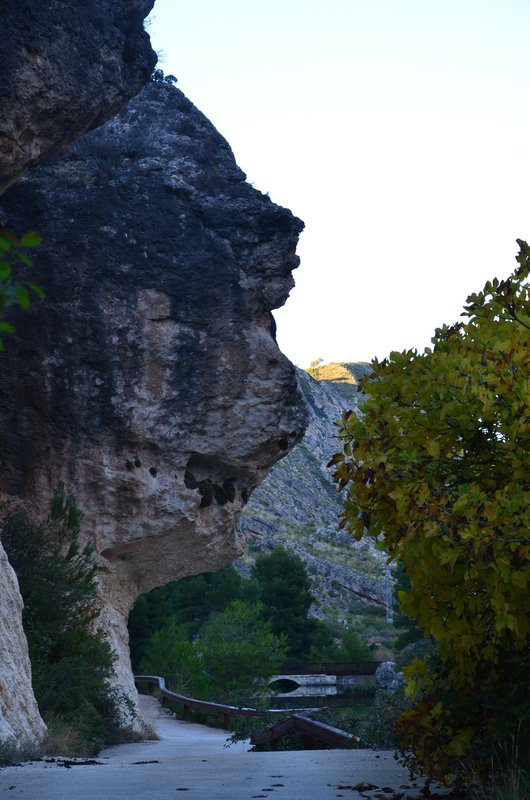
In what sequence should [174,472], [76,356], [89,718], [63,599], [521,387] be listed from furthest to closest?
[174,472]
[76,356]
[63,599]
[89,718]
[521,387]

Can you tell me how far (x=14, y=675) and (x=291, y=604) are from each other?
1462 inches

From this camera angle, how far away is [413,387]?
18.9 feet

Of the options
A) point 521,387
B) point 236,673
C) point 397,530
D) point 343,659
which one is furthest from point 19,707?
point 343,659

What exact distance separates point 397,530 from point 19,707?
24.6ft

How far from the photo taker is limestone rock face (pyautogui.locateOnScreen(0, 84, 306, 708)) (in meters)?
18.7

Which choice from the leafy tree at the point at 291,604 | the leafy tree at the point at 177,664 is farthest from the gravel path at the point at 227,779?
the leafy tree at the point at 291,604

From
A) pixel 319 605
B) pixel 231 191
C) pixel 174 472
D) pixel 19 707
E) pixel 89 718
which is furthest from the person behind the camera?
pixel 319 605

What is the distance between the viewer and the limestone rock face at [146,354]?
1866cm

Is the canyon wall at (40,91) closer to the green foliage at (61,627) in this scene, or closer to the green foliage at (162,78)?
the green foliage at (61,627)

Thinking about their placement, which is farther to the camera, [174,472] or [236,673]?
[236,673]

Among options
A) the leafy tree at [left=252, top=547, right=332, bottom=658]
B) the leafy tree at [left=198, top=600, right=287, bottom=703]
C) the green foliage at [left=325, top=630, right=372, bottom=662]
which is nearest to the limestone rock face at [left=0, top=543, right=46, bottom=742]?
the leafy tree at [left=198, top=600, right=287, bottom=703]

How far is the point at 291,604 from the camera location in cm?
4766

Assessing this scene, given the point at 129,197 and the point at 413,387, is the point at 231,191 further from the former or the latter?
the point at 413,387

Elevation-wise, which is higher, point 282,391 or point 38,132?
point 38,132
